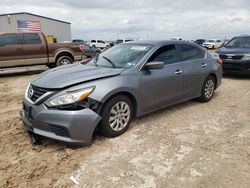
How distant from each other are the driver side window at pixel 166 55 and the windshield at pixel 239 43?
5.96m

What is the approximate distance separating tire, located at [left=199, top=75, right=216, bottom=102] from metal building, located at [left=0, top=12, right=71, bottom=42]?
28243 mm

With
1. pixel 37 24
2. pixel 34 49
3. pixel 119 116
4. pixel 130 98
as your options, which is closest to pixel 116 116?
pixel 119 116

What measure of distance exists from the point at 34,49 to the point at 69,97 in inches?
314

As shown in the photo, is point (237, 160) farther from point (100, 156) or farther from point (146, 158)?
point (100, 156)

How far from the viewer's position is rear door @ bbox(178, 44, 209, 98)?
17.4 feet

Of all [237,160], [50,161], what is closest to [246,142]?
[237,160]

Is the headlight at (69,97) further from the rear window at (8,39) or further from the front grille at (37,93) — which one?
the rear window at (8,39)

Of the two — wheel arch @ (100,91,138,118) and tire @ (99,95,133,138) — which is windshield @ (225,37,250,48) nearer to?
wheel arch @ (100,91,138,118)

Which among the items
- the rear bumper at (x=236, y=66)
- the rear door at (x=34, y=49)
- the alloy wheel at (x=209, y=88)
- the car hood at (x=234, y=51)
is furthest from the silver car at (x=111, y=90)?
the rear door at (x=34, y=49)

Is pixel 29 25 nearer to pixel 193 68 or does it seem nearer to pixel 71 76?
pixel 193 68

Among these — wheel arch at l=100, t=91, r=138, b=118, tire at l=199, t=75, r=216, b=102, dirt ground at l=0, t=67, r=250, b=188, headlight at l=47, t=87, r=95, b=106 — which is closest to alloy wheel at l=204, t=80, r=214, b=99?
tire at l=199, t=75, r=216, b=102

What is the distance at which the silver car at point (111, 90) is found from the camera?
354 cm

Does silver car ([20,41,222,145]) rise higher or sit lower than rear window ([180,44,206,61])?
lower

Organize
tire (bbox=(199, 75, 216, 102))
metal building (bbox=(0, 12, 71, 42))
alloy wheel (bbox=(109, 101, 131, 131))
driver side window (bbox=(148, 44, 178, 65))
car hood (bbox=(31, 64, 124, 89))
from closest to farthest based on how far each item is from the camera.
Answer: car hood (bbox=(31, 64, 124, 89)), alloy wheel (bbox=(109, 101, 131, 131)), driver side window (bbox=(148, 44, 178, 65)), tire (bbox=(199, 75, 216, 102)), metal building (bbox=(0, 12, 71, 42))
